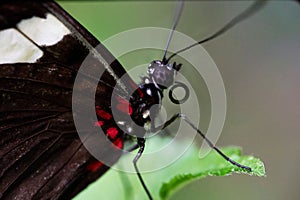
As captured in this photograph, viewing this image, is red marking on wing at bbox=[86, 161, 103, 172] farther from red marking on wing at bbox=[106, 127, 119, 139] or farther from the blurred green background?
the blurred green background

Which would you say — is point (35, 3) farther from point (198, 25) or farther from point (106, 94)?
point (198, 25)

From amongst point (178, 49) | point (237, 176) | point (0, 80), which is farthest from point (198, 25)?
point (0, 80)

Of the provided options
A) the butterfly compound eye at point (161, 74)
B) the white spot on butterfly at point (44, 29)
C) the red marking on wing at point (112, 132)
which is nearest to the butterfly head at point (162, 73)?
the butterfly compound eye at point (161, 74)

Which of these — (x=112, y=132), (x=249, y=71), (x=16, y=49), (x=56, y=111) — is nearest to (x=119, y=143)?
(x=112, y=132)

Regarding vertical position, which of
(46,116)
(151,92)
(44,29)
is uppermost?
(151,92)

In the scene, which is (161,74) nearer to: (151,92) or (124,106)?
(151,92)

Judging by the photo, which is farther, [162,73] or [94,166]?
[94,166]

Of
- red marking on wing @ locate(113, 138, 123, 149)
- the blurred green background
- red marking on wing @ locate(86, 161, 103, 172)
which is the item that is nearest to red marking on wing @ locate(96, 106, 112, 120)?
red marking on wing @ locate(113, 138, 123, 149)
